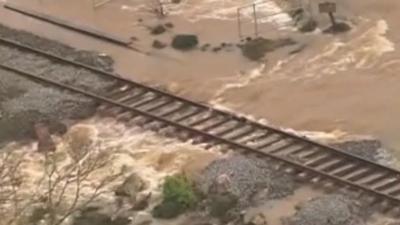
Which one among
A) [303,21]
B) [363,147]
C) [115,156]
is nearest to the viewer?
[363,147]

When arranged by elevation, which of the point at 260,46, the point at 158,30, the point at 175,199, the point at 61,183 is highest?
the point at 158,30

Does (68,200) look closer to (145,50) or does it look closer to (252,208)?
(252,208)

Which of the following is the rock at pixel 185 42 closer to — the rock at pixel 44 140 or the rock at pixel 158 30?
the rock at pixel 158 30

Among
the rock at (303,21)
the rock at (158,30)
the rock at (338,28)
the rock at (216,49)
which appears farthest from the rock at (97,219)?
the rock at (338,28)

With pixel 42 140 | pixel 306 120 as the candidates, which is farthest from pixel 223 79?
pixel 42 140

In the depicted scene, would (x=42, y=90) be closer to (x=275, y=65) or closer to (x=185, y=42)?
(x=185, y=42)

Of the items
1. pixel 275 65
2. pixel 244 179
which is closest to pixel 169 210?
pixel 244 179
